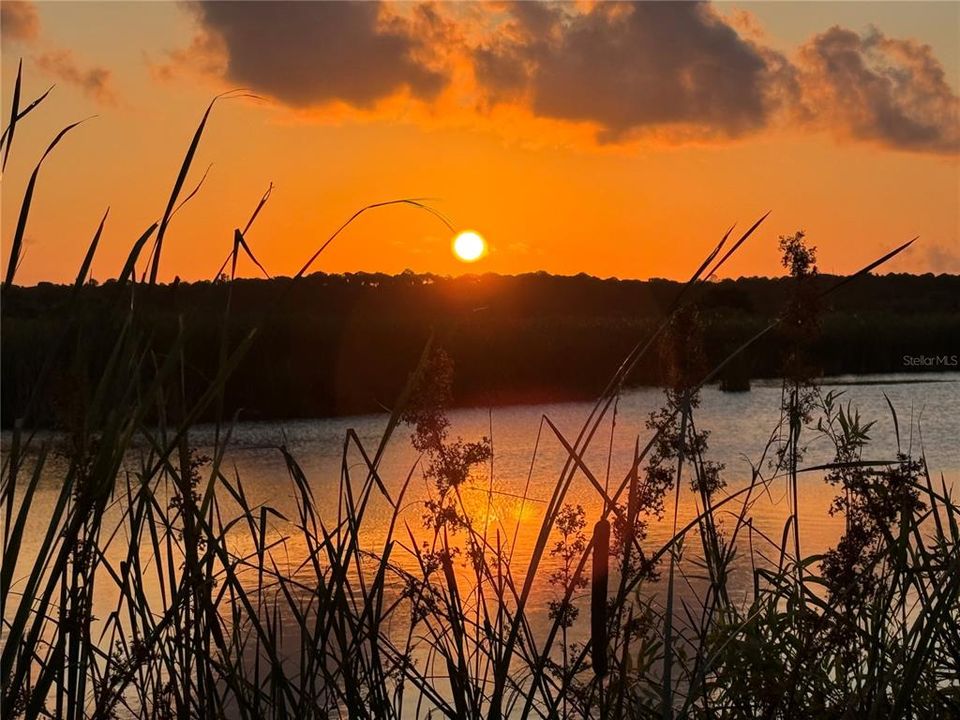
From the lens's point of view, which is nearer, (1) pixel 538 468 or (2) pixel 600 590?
(2) pixel 600 590

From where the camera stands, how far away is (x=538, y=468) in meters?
7.32

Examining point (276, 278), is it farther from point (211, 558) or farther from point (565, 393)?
point (565, 393)

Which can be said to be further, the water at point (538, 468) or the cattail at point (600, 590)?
the water at point (538, 468)

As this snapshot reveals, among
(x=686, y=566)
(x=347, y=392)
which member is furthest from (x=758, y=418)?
(x=686, y=566)

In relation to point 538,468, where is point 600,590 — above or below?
above

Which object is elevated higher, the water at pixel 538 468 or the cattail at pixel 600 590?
the cattail at pixel 600 590

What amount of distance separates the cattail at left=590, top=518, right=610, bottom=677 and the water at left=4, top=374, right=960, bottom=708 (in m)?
0.60

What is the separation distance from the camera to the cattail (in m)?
1.28

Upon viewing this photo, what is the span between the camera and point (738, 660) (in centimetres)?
207

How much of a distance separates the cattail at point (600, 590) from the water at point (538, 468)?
1.96 feet

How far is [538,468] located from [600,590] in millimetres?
6023

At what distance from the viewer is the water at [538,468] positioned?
459cm

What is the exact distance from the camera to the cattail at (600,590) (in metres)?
1.28

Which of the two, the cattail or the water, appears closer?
the cattail
